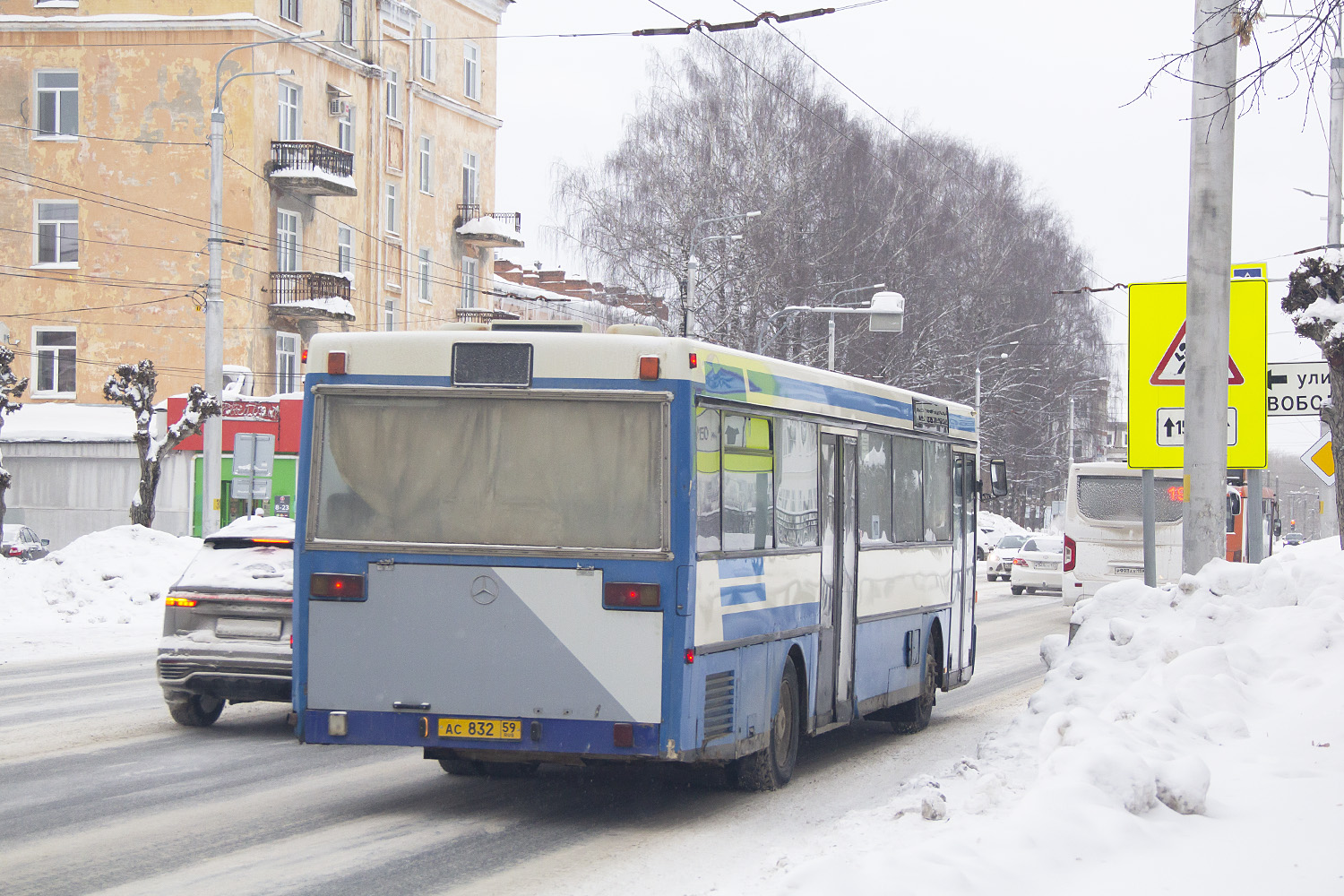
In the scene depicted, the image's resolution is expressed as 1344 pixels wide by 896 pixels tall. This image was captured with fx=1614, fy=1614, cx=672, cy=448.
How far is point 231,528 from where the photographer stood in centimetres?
1257

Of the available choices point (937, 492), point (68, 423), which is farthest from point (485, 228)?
point (937, 492)

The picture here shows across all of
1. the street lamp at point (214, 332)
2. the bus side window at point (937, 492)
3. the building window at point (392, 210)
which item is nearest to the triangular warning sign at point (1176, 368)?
the bus side window at point (937, 492)

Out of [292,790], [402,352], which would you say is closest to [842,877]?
[402,352]

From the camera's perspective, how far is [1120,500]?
27.3m

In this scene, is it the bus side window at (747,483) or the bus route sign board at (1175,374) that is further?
the bus route sign board at (1175,374)

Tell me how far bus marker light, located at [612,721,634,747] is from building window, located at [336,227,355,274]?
136 ft

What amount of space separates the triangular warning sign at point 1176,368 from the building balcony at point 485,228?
139 ft

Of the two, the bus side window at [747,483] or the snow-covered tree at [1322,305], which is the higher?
the snow-covered tree at [1322,305]

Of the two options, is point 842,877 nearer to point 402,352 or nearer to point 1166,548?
point 402,352

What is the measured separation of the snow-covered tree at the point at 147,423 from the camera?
30516mm

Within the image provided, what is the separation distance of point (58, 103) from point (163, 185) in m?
4.25

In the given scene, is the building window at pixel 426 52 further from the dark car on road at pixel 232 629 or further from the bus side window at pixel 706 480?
the bus side window at pixel 706 480

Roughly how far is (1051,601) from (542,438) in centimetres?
2968

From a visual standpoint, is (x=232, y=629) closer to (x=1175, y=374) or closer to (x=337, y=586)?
(x=337, y=586)
